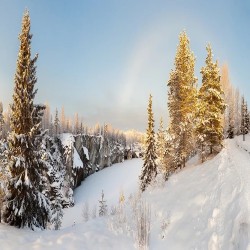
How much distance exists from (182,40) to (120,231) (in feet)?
85.5

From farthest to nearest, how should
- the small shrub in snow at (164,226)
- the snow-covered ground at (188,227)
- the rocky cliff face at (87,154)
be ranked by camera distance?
the rocky cliff face at (87,154) → the small shrub in snow at (164,226) → the snow-covered ground at (188,227)

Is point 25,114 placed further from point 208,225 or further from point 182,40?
point 182,40

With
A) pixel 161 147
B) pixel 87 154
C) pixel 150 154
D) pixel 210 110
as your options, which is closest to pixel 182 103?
pixel 210 110

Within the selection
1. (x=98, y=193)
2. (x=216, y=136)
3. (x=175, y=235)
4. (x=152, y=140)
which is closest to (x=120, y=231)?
(x=175, y=235)

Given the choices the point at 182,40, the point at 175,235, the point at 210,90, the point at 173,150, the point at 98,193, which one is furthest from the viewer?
the point at 98,193

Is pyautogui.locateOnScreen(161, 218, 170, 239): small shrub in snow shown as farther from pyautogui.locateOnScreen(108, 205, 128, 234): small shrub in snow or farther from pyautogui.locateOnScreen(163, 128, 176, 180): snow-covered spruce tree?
pyautogui.locateOnScreen(163, 128, 176, 180): snow-covered spruce tree

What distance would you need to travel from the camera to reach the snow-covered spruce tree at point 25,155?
58.8ft

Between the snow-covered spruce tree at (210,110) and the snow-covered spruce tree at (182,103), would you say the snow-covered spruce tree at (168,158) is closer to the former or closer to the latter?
the snow-covered spruce tree at (182,103)

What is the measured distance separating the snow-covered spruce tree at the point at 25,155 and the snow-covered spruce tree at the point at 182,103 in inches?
590

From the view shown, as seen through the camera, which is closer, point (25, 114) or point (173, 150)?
point (25, 114)

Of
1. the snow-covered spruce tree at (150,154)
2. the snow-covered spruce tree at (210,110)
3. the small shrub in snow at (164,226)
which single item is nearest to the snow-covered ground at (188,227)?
the small shrub in snow at (164,226)

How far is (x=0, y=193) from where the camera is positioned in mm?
17797

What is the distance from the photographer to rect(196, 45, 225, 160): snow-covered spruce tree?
1153 inches

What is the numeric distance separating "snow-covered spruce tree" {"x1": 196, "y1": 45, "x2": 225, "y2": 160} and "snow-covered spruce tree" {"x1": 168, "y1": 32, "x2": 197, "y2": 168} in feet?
3.18
